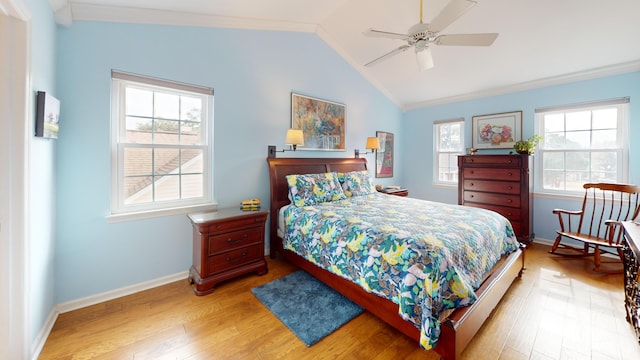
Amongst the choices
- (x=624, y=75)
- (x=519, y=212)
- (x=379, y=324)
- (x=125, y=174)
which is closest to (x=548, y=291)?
(x=519, y=212)

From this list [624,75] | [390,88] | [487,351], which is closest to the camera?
[487,351]

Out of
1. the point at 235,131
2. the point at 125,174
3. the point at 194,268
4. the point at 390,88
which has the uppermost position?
the point at 390,88

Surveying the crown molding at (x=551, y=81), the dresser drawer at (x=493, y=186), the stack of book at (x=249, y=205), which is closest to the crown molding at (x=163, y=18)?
the stack of book at (x=249, y=205)

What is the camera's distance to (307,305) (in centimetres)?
216

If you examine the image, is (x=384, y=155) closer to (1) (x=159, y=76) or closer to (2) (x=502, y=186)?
(2) (x=502, y=186)

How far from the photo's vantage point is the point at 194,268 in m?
2.50

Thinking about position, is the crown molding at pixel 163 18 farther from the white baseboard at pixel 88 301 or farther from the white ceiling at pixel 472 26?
the white baseboard at pixel 88 301

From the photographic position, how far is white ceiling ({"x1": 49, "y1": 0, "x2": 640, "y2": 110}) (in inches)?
96.4

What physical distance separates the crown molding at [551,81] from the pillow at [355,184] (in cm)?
244

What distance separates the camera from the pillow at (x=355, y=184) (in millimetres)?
3480

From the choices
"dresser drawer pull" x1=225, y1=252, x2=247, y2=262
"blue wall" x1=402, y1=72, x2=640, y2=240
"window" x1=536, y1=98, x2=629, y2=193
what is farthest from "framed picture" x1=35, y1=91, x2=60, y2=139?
"window" x1=536, y1=98, x2=629, y2=193

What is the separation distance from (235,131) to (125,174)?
1.15 m

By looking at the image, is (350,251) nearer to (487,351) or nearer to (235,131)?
(487,351)

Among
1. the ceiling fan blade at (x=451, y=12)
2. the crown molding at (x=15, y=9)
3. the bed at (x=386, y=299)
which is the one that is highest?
the ceiling fan blade at (x=451, y=12)
